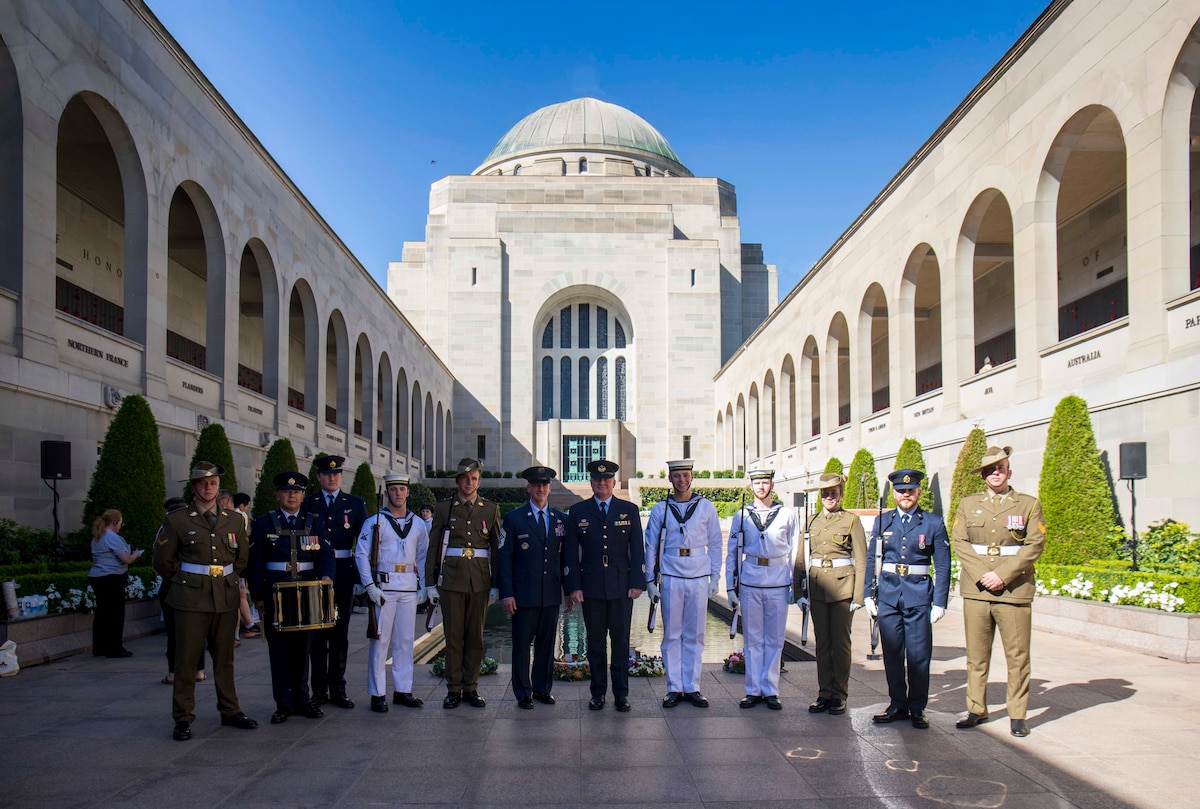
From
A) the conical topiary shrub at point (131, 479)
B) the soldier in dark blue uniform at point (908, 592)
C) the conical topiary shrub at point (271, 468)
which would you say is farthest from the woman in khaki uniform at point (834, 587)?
the conical topiary shrub at point (271, 468)

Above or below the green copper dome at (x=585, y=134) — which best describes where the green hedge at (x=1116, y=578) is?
below

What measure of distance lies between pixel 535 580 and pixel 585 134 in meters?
51.8

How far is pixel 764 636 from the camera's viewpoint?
7.56 metres

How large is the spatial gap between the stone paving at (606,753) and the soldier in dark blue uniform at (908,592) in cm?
31

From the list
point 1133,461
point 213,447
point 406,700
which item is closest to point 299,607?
point 406,700

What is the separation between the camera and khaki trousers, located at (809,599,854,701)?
720 centimetres

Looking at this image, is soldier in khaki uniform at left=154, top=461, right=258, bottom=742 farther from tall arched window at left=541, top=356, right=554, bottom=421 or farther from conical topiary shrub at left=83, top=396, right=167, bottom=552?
tall arched window at left=541, top=356, right=554, bottom=421

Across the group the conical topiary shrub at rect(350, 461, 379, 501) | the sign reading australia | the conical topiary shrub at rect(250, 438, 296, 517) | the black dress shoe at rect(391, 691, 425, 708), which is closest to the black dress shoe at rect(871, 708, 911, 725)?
the black dress shoe at rect(391, 691, 425, 708)

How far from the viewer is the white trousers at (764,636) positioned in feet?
24.6

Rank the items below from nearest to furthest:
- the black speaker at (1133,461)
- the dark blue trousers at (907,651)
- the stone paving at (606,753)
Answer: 1. the stone paving at (606,753)
2. the dark blue trousers at (907,651)
3. the black speaker at (1133,461)

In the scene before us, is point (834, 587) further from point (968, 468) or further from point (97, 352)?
point (97, 352)

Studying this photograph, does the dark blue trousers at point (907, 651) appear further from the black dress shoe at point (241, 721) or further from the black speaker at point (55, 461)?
the black speaker at point (55, 461)

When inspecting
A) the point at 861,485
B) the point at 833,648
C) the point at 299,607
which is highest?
the point at 861,485

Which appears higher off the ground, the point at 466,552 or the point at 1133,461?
the point at 1133,461
